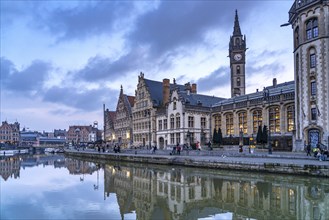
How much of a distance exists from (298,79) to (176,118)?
24.4 metres

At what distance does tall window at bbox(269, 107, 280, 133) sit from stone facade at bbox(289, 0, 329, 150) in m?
8.30

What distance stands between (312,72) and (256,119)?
15474mm

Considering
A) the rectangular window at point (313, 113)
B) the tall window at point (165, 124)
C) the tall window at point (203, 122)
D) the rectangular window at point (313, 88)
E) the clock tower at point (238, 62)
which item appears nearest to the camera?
the rectangular window at point (313, 113)

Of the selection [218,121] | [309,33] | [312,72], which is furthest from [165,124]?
[309,33]

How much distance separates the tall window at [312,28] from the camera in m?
36.1

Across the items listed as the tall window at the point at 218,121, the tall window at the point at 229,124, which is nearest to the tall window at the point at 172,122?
the tall window at the point at 218,121

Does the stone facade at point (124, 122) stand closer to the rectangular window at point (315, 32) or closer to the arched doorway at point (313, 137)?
the arched doorway at point (313, 137)

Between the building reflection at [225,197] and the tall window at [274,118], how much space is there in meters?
23.5

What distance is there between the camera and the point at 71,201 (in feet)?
57.4

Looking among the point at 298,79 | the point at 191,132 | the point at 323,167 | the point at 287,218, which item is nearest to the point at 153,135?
the point at 191,132

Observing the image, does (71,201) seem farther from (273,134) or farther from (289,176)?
(273,134)

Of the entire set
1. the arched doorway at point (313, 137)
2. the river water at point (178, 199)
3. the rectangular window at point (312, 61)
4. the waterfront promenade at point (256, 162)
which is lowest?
the river water at point (178, 199)

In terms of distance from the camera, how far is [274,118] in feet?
156

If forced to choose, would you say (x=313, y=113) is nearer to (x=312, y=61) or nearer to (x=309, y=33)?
(x=312, y=61)
